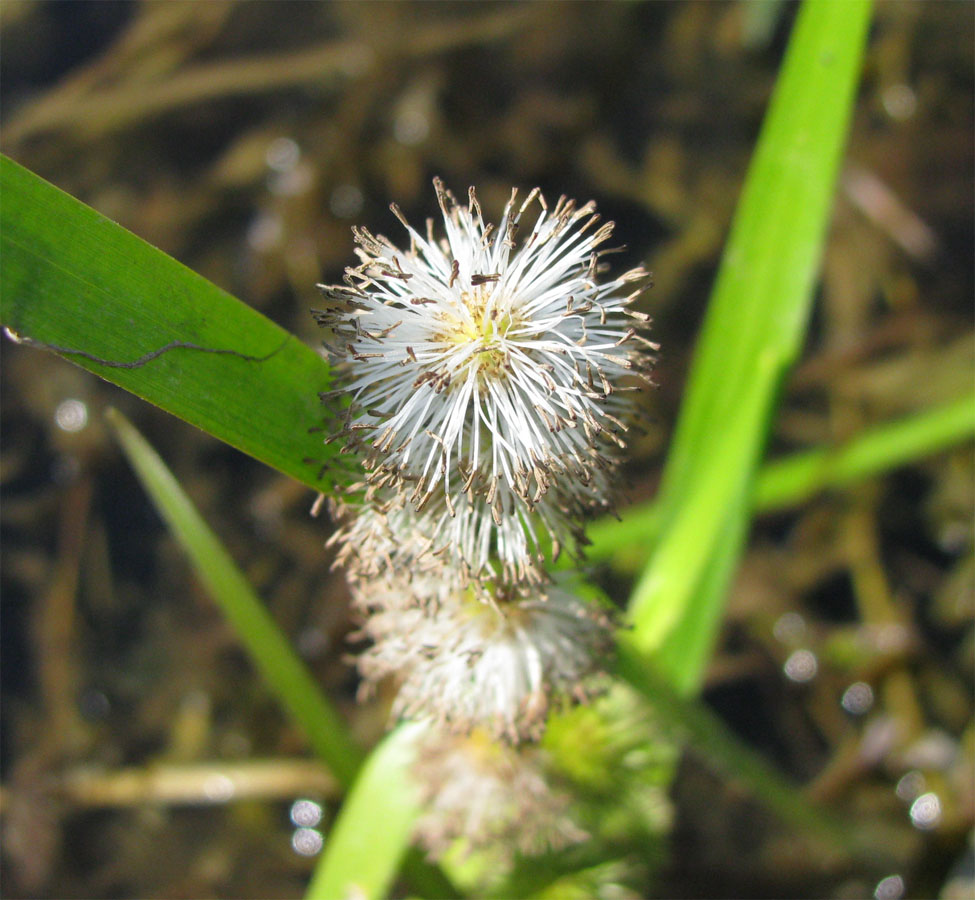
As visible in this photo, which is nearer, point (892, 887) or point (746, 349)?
point (746, 349)

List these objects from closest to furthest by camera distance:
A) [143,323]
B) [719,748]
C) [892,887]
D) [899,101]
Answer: [143,323] → [719,748] → [892,887] → [899,101]

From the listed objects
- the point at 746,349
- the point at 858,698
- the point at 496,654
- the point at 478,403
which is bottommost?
the point at 858,698

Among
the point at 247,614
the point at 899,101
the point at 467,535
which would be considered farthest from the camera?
the point at 899,101

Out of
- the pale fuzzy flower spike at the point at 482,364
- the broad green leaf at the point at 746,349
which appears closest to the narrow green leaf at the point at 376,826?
the broad green leaf at the point at 746,349

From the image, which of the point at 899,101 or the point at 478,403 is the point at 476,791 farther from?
the point at 899,101

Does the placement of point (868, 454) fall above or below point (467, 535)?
above

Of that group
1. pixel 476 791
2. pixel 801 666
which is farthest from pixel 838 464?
pixel 476 791

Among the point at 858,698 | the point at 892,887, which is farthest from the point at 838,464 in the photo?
the point at 892,887
